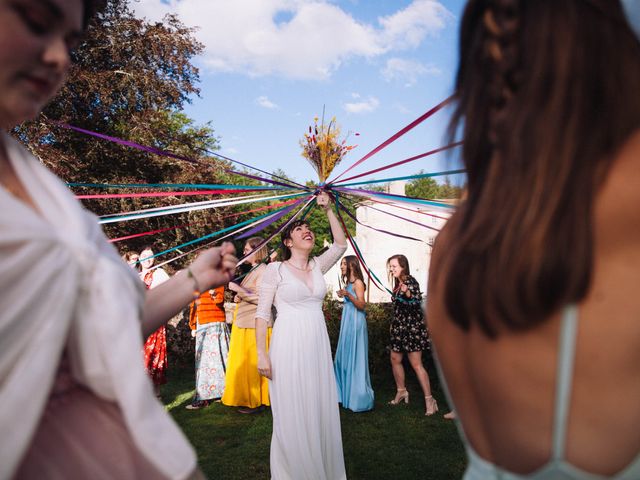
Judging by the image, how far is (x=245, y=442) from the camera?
20.5 ft

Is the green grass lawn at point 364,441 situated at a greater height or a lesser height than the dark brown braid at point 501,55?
lesser

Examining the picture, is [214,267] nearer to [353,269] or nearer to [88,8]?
[88,8]

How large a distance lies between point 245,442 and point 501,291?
231 inches

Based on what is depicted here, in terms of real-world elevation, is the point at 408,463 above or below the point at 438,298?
below

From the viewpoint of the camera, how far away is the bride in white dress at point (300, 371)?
4.41m

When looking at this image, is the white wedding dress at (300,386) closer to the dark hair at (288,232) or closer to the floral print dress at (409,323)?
the dark hair at (288,232)

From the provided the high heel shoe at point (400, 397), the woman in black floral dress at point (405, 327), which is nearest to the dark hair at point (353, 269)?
the woman in black floral dress at point (405, 327)

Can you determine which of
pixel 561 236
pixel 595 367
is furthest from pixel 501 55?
pixel 595 367

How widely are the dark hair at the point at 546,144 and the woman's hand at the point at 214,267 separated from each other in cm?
94

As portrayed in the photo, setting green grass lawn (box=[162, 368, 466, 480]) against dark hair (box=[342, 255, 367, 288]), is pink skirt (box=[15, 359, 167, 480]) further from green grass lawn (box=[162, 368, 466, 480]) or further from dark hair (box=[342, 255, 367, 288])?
dark hair (box=[342, 255, 367, 288])

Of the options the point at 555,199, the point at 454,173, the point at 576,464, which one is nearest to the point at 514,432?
the point at 576,464

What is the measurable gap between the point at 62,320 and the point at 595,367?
45.0 inches

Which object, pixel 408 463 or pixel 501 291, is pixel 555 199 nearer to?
pixel 501 291

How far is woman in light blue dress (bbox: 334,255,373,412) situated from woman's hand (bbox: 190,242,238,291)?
626cm
